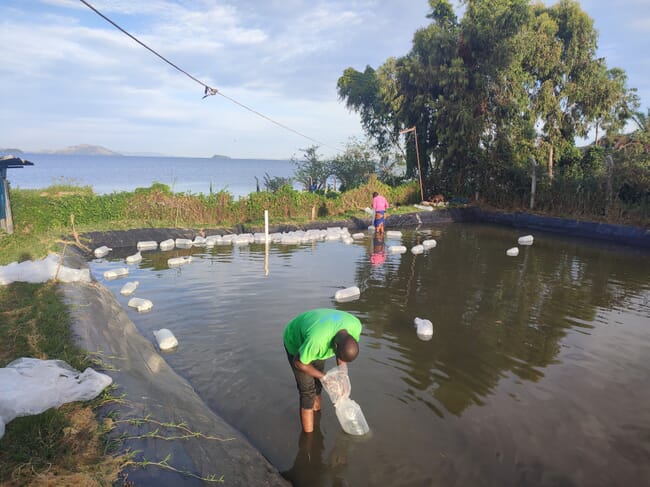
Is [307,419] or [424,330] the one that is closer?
[307,419]

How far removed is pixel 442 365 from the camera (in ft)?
18.2

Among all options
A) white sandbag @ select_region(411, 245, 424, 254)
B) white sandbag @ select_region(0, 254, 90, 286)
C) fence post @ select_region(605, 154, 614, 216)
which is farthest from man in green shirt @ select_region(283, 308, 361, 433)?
fence post @ select_region(605, 154, 614, 216)

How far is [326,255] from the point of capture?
12.5m

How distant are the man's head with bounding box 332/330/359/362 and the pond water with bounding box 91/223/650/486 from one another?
1.26m

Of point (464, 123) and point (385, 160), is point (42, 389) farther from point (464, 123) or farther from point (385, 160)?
point (385, 160)

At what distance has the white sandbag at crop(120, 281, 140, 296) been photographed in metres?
8.59

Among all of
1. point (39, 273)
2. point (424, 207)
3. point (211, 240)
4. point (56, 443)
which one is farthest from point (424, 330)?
point (424, 207)

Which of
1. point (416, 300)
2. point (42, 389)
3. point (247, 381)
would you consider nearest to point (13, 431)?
point (42, 389)

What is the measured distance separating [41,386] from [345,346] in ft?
7.89

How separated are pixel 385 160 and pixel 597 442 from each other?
21511 millimetres

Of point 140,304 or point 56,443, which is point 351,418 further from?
point 140,304

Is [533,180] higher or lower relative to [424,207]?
higher

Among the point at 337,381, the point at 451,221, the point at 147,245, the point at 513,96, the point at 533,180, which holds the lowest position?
the point at 147,245

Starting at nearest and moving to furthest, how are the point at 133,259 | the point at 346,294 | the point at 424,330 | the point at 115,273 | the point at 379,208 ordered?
the point at 424,330
the point at 346,294
the point at 115,273
the point at 133,259
the point at 379,208
